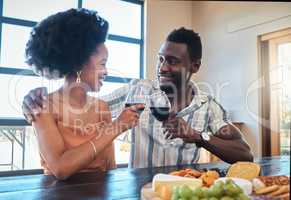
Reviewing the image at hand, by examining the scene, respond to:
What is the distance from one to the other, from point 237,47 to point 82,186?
3503 millimetres

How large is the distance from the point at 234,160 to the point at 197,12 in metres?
3.74

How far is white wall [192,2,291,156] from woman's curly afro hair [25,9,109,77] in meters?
2.51

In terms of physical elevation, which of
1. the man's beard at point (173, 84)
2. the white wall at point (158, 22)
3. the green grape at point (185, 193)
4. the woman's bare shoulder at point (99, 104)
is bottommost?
the green grape at point (185, 193)

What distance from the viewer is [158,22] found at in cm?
455

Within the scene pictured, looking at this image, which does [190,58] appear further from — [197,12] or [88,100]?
[197,12]

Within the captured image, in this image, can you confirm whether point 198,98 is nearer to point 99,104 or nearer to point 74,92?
point 99,104

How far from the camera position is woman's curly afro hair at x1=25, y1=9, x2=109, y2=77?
1.37m

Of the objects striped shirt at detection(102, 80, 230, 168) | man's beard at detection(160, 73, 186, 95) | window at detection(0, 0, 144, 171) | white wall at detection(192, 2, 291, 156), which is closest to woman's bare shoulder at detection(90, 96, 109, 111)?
striped shirt at detection(102, 80, 230, 168)

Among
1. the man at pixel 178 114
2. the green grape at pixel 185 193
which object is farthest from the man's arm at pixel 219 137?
the green grape at pixel 185 193

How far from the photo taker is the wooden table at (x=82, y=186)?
2.86 ft

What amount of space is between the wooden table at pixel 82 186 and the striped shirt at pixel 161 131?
0.40 meters

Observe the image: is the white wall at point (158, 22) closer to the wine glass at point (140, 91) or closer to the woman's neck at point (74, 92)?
the wine glass at point (140, 91)

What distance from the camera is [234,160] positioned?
57.0 inches

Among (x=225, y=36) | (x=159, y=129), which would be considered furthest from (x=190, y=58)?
(x=225, y=36)
